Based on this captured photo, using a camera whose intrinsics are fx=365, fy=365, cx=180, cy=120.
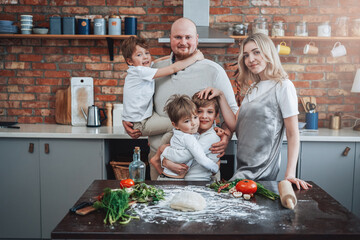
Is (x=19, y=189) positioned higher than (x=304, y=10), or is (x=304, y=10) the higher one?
(x=304, y=10)

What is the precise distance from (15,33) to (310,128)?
9.56ft

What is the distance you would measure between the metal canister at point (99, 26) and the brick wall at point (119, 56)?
0.21m

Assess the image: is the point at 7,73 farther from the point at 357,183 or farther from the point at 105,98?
the point at 357,183

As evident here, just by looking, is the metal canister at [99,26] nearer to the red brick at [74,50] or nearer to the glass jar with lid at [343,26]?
the red brick at [74,50]

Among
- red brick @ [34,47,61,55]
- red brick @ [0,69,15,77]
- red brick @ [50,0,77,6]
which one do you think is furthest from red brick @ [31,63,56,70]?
red brick @ [50,0,77,6]

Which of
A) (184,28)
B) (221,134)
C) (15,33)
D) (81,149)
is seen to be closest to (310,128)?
(221,134)

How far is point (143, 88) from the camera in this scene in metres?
2.44

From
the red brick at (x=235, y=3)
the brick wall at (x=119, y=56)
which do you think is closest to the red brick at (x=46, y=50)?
the brick wall at (x=119, y=56)

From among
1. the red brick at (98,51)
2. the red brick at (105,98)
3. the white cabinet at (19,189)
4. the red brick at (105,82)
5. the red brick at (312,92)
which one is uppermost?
the red brick at (98,51)

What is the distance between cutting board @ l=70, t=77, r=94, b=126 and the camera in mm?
3586

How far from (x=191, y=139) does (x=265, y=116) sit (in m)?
0.42

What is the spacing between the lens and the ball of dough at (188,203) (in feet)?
4.63

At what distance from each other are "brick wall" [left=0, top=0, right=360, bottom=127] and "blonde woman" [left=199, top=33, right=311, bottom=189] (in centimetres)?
165

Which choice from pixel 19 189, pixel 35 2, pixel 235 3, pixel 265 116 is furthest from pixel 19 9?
pixel 265 116
